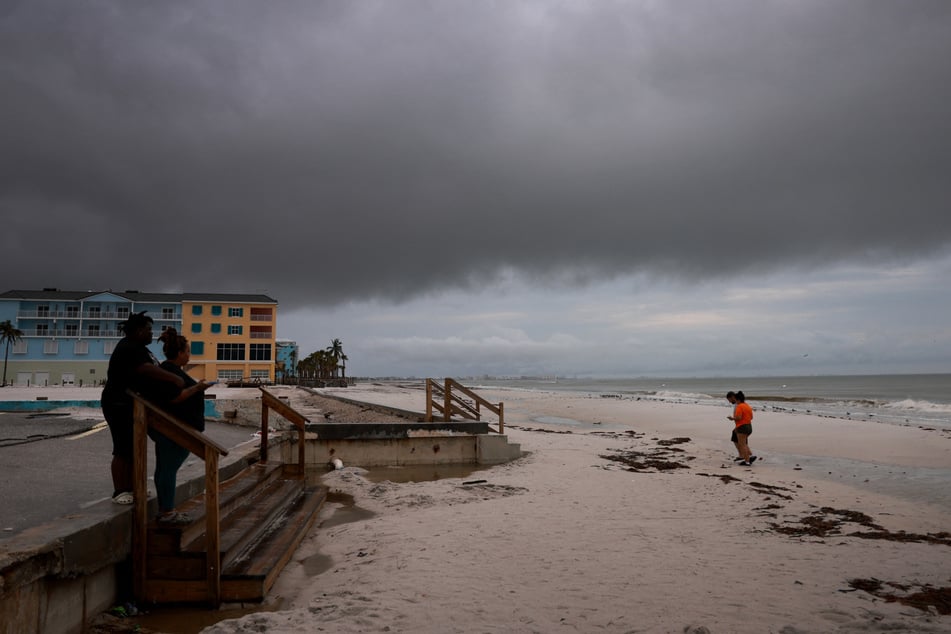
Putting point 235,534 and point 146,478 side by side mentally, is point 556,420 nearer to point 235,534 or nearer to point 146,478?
point 235,534

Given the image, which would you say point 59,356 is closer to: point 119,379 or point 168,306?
point 168,306

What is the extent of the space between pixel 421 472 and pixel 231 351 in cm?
5815

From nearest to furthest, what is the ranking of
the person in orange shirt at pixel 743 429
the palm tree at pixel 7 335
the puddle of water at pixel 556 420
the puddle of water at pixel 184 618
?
the puddle of water at pixel 184 618
the person in orange shirt at pixel 743 429
the puddle of water at pixel 556 420
the palm tree at pixel 7 335

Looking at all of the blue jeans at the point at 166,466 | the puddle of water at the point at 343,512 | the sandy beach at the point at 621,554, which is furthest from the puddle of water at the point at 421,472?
the blue jeans at the point at 166,466

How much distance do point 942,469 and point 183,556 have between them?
14357mm

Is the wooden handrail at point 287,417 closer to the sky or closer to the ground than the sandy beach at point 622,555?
closer to the sky

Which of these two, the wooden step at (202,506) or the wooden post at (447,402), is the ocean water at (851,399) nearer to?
the wooden post at (447,402)

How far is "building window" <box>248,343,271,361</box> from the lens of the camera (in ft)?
211

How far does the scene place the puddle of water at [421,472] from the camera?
35.3ft

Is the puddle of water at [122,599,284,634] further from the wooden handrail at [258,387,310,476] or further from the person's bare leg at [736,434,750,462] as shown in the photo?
the person's bare leg at [736,434,750,462]

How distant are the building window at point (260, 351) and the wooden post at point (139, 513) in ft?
209

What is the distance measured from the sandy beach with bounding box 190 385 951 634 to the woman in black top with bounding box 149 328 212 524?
1126 millimetres

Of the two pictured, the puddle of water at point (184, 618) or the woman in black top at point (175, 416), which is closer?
the puddle of water at point (184, 618)

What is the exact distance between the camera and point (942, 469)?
40.4 feet
